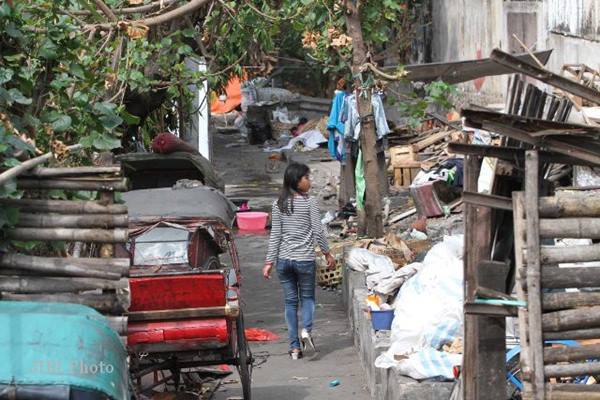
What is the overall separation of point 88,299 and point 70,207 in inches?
21.0

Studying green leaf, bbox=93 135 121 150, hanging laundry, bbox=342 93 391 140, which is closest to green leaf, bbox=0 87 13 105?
green leaf, bbox=93 135 121 150

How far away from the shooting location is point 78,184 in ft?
21.7

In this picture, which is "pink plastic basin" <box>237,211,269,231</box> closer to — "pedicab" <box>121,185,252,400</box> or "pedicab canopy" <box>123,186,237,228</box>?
"pedicab canopy" <box>123,186,237,228</box>

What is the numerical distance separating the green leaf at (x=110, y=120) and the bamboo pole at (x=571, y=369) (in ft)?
12.1

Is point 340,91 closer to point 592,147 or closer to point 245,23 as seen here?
point 245,23

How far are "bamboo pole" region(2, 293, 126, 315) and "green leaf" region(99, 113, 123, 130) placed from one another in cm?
192

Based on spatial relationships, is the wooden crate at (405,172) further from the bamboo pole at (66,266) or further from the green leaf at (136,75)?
the bamboo pole at (66,266)

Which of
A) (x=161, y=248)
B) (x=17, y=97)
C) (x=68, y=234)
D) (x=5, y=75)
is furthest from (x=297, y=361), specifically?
(x=68, y=234)

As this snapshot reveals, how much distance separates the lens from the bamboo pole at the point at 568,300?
5.89 m

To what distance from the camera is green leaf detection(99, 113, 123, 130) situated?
8211mm

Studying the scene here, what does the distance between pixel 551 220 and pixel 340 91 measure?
1442cm

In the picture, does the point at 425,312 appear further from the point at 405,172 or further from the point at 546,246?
the point at 405,172

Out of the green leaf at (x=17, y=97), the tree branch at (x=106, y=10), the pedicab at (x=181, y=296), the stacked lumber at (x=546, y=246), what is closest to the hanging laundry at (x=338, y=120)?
the pedicab at (x=181, y=296)

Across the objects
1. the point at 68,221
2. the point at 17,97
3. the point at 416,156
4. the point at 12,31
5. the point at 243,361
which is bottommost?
the point at 243,361
